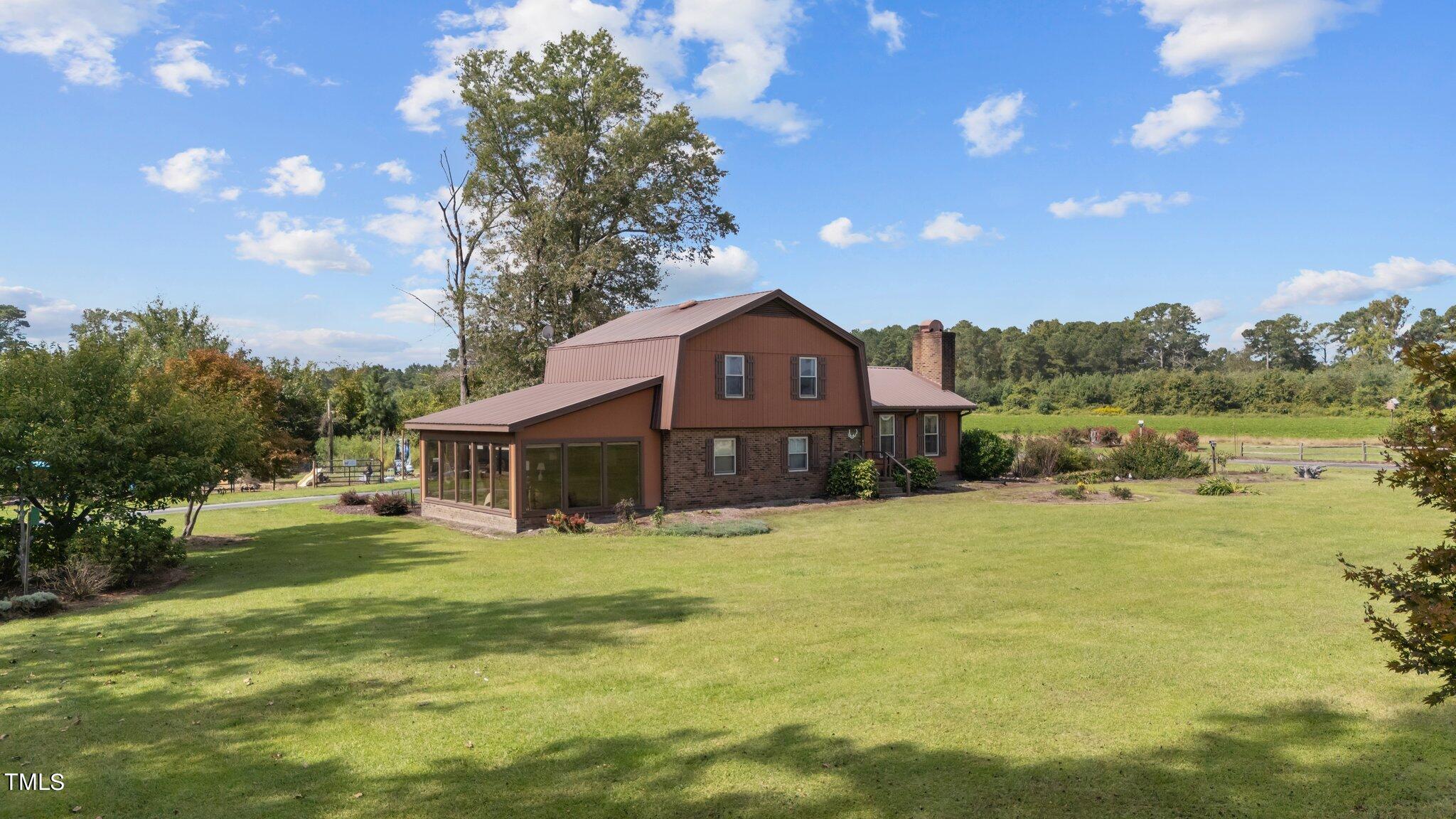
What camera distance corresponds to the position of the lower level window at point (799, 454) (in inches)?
1085

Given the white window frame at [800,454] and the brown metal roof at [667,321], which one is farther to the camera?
the white window frame at [800,454]

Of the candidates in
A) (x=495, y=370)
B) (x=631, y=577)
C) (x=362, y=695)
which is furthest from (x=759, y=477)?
(x=362, y=695)

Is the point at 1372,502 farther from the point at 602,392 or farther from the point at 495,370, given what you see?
the point at 495,370

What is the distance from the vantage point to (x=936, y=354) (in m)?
36.1

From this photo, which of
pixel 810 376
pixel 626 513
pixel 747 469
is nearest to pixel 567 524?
pixel 626 513

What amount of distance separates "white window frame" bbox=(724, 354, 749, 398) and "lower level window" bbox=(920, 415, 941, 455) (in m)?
10.1

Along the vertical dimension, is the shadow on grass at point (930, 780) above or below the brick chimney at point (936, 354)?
below

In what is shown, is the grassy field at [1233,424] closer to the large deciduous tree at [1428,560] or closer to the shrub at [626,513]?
the shrub at [626,513]

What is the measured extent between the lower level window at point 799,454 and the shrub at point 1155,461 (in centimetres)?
1368

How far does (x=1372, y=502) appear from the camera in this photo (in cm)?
2412

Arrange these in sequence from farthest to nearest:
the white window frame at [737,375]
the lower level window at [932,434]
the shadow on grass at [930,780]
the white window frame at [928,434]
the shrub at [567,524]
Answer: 1. the lower level window at [932,434]
2. the white window frame at [928,434]
3. the white window frame at [737,375]
4. the shrub at [567,524]
5. the shadow on grass at [930,780]

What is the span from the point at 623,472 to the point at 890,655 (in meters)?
15.0

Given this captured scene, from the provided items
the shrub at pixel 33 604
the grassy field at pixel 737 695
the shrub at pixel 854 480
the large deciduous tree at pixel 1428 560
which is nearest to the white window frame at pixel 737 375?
the shrub at pixel 854 480

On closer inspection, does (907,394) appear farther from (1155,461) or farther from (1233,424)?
(1233,424)
